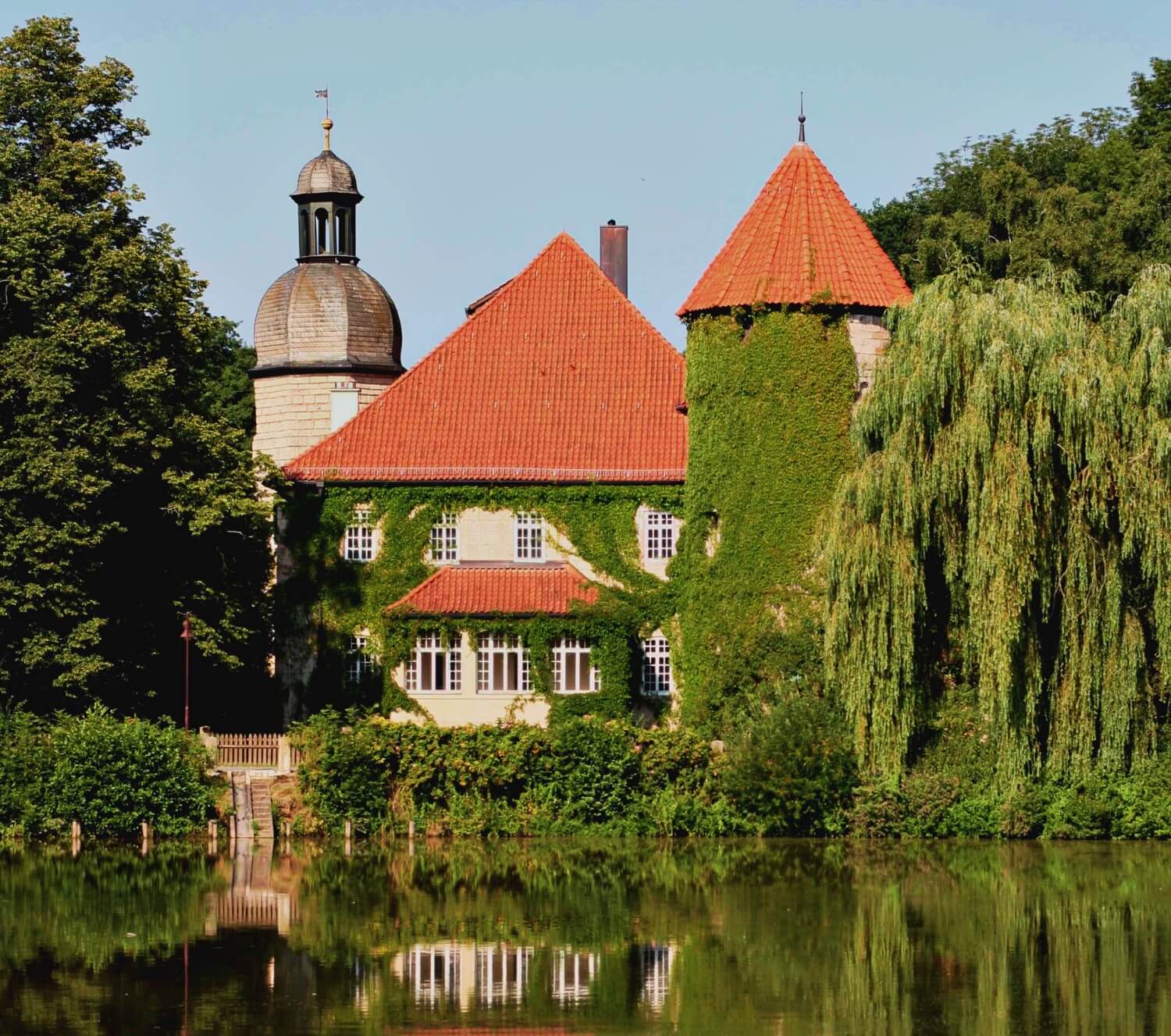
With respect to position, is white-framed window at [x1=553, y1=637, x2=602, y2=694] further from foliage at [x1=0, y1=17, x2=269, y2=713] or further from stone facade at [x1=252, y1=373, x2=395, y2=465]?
stone facade at [x1=252, y1=373, x2=395, y2=465]

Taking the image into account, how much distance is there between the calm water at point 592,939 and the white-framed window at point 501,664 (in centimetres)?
542

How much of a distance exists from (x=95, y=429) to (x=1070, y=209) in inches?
758

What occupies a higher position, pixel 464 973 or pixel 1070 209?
pixel 1070 209

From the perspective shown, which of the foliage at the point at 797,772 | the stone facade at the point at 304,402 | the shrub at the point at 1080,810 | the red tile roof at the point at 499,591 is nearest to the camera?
the shrub at the point at 1080,810

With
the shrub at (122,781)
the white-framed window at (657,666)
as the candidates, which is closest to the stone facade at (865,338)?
the white-framed window at (657,666)

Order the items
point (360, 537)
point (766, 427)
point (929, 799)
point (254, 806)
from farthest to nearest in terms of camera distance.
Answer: point (360, 537)
point (766, 427)
point (254, 806)
point (929, 799)

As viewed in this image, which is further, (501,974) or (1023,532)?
(1023,532)

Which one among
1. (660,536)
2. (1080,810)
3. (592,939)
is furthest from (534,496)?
(592,939)

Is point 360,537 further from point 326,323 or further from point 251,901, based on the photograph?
point 251,901

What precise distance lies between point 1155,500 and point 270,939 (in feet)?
43.8

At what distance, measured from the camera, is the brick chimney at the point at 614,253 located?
164 ft

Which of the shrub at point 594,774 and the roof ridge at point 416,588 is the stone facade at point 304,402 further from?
the shrub at point 594,774

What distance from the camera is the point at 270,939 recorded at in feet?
89.1

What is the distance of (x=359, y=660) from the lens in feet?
136
